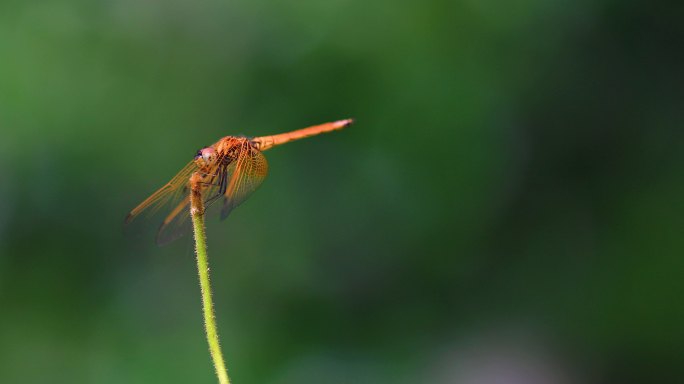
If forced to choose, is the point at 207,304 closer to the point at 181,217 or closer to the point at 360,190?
the point at 181,217

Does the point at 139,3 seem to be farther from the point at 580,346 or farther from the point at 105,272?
the point at 580,346

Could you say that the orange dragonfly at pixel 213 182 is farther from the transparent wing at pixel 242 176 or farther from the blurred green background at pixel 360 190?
the blurred green background at pixel 360 190

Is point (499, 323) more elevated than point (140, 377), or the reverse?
point (140, 377)

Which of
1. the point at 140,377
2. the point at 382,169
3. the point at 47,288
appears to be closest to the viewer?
the point at 140,377

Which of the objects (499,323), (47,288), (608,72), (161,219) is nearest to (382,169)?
(499,323)

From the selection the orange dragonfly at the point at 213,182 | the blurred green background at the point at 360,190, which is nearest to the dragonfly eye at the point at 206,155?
the orange dragonfly at the point at 213,182

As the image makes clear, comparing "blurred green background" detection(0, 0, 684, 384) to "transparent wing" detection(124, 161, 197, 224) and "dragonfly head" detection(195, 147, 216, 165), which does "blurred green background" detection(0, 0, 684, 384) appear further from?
"dragonfly head" detection(195, 147, 216, 165)
